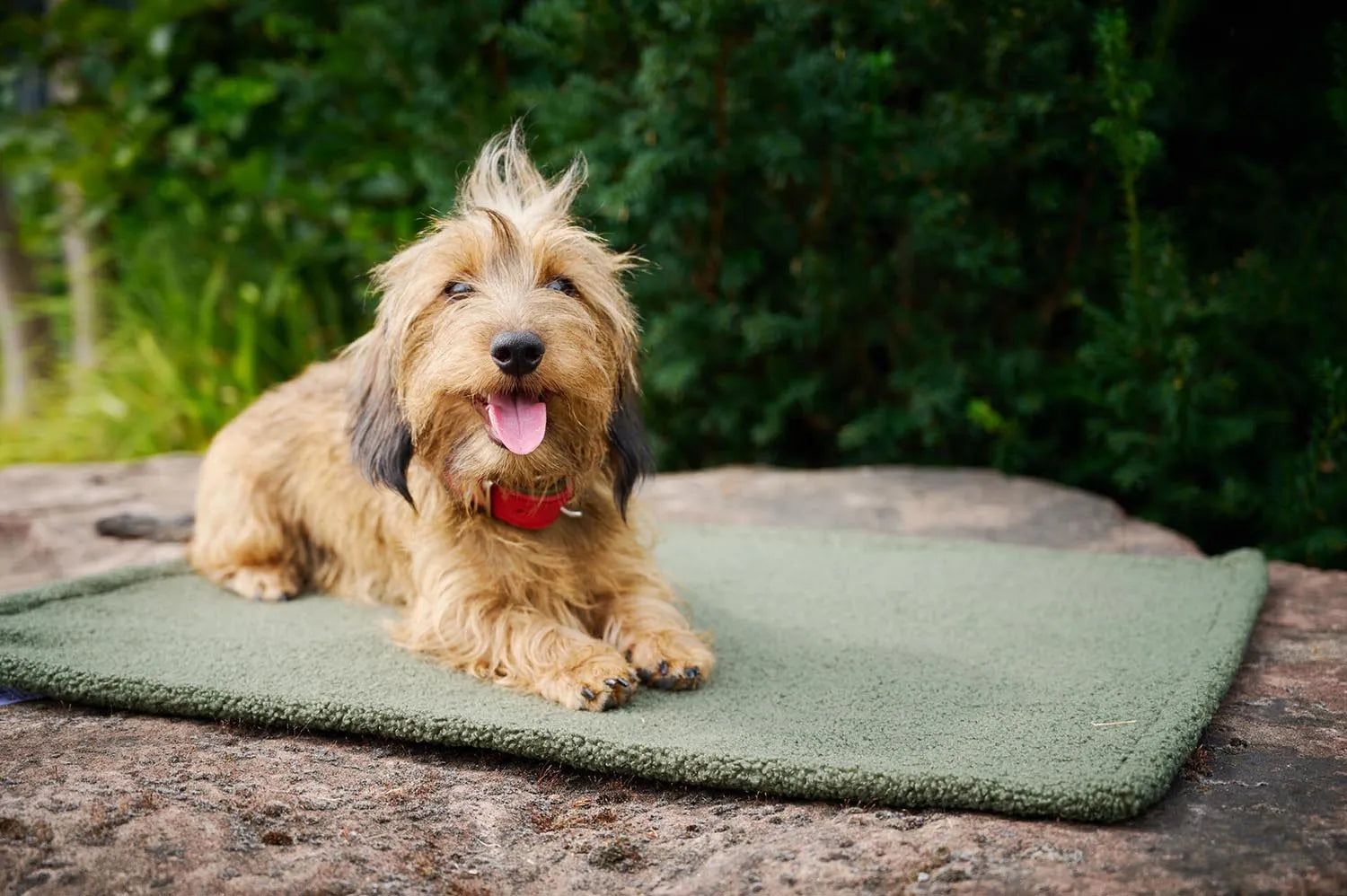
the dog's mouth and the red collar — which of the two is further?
the red collar

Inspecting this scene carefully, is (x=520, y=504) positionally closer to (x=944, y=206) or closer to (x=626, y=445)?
(x=626, y=445)

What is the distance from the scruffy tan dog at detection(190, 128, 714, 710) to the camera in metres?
2.85

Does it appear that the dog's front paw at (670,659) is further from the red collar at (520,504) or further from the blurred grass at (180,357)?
the blurred grass at (180,357)

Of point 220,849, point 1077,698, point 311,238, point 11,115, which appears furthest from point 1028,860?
point 11,115

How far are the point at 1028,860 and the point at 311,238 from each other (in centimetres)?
622

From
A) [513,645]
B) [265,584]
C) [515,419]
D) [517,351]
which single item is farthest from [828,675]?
[265,584]

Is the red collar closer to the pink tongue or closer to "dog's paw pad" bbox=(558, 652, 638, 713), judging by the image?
the pink tongue

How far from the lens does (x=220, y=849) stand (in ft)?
6.85

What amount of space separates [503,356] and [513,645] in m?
0.78

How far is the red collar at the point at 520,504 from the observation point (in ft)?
10.2

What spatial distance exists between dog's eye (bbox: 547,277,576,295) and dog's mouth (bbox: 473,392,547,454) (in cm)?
35

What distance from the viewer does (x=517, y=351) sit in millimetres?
2752

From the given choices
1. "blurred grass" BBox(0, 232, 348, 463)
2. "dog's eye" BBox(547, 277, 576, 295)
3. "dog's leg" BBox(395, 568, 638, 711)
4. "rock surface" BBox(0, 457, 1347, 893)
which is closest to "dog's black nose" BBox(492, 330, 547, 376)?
"dog's eye" BBox(547, 277, 576, 295)

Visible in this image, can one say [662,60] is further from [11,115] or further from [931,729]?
[11,115]
